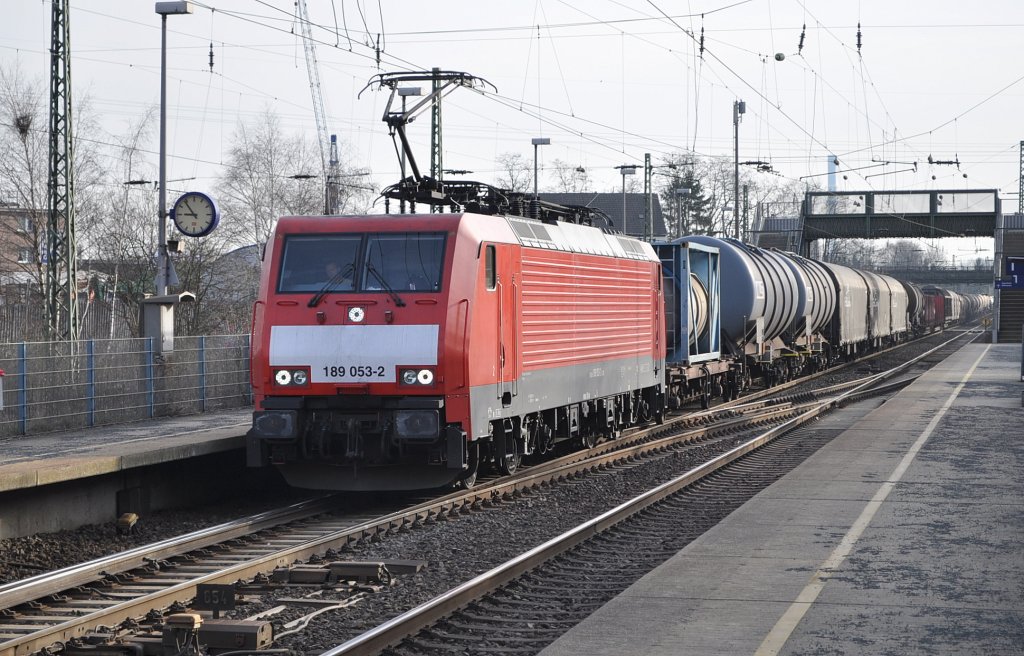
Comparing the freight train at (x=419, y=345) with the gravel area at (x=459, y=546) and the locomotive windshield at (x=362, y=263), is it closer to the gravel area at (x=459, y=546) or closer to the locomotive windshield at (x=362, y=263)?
the locomotive windshield at (x=362, y=263)

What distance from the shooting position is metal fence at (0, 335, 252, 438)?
1708cm

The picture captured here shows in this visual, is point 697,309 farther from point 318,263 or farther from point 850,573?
point 850,573

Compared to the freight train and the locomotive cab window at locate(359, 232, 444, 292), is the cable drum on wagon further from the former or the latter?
the locomotive cab window at locate(359, 232, 444, 292)

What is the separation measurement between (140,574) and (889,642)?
5.91 m

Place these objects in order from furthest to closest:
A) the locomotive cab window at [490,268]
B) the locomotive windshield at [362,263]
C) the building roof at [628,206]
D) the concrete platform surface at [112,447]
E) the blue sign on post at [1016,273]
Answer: the building roof at [628,206] < the blue sign on post at [1016,273] < the locomotive cab window at [490,268] < the locomotive windshield at [362,263] < the concrete platform surface at [112,447]

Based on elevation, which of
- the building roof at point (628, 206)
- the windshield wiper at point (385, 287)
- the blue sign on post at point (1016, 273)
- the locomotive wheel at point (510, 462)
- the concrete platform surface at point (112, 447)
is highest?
the building roof at point (628, 206)

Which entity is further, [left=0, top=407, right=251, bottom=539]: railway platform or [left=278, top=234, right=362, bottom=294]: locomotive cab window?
[left=278, top=234, right=362, bottom=294]: locomotive cab window

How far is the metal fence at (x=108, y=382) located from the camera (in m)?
17.1

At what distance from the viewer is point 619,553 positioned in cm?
1077

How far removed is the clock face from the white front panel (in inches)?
327

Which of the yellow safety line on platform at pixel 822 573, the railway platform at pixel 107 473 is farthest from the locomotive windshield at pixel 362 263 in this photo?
the yellow safety line on platform at pixel 822 573

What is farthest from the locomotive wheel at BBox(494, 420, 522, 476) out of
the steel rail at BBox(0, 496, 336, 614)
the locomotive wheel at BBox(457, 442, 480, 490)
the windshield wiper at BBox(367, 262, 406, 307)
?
the windshield wiper at BBox(367, 262, 406, 307)

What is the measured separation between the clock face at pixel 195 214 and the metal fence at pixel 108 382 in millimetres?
1918

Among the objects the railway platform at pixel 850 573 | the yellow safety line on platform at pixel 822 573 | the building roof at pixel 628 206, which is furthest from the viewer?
the building roof at pixel 628 206
